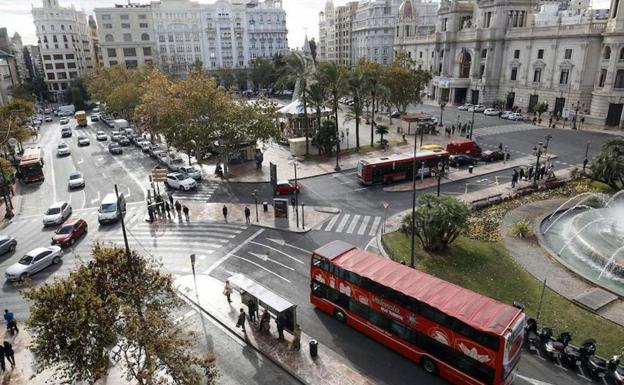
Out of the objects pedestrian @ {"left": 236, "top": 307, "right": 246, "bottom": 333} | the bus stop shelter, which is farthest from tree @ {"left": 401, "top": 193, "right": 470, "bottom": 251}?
pedestrian @ {"left": 236, "top": 307, "right": 246, "bottom": 333}

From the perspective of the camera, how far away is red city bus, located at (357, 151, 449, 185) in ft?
146

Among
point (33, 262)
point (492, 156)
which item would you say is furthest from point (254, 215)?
point (492, 156)

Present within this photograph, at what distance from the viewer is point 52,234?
36.0 meters

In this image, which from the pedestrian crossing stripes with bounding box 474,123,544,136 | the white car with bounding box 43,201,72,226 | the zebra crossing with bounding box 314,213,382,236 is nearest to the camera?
the zebra crossing with bounding box 314,213,382,236

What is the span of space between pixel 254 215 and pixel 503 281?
69.9 ft

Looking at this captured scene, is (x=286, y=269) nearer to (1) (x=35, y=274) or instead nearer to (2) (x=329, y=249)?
(2) (x=329, y=249)

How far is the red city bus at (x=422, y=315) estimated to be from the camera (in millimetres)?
16344

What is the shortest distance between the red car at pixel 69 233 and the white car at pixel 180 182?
455 inches

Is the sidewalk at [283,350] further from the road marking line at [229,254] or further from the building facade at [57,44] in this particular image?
the building facade at [57,44]

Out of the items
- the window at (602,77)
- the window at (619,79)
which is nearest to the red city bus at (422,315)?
the window at (619,79)

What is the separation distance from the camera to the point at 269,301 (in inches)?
838

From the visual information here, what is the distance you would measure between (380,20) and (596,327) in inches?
5294

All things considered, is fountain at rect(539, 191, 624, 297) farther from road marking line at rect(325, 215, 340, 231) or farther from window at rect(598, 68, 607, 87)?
window at rect(598, 68, 607, 87)

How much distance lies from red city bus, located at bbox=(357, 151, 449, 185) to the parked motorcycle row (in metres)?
25.9
